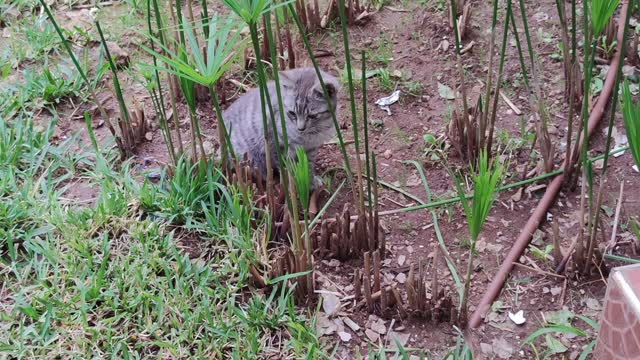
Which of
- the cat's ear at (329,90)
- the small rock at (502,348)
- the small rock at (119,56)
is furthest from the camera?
the small rock at (119,56)

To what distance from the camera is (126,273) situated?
3.07 meters

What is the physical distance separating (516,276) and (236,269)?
117 centimetres

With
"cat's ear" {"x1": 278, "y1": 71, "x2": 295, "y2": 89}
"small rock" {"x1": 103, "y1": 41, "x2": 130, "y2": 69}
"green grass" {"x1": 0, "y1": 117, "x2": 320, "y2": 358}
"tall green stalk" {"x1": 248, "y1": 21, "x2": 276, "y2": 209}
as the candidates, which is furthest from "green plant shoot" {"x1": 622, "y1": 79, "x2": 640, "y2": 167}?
"small rock" {"x1": 103, "y1": 41, "x2": 130, "y2": 69}

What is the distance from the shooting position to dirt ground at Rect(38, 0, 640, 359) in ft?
9.57

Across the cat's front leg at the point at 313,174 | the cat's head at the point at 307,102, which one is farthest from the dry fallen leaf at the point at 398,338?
the cat's head at the point at 307,102

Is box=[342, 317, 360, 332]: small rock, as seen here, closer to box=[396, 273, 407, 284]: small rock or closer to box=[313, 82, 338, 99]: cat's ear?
box=[396, 273, 407, 284]: small rock

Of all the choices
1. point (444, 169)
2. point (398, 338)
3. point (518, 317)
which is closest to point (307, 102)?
point (444, 169)

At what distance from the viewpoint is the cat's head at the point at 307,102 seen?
3.57m

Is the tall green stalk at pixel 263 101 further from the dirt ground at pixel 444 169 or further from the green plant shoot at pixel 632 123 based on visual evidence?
the green plant shoot at pixel 632 123

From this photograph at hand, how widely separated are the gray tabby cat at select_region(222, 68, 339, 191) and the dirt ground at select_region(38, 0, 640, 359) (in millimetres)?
189

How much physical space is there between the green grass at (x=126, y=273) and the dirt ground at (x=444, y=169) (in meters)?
0.21

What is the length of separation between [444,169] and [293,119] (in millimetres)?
794

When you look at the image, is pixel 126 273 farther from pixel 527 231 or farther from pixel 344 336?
pixel 527 231

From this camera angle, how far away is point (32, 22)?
4.56 m
